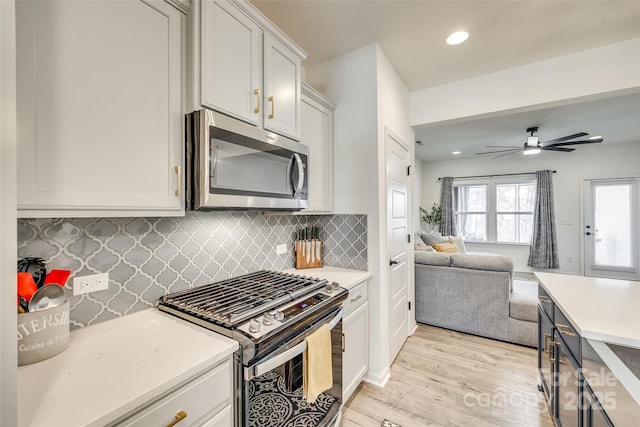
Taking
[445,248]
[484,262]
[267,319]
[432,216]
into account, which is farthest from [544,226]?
[267,319]

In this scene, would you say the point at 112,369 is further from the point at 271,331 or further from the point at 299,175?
the point at 299,175

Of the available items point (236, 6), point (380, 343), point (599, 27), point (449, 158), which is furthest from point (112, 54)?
point (449, 158)

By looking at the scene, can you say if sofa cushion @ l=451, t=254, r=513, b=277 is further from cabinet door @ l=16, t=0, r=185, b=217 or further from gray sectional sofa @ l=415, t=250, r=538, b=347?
cabinet door @ l=16, t=0, r=185, b=217

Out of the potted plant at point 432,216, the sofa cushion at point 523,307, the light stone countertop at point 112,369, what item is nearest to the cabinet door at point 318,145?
the light stone countertop at point 112,369

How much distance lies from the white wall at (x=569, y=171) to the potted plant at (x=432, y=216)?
1031 millimetres

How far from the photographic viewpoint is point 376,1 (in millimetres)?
1739

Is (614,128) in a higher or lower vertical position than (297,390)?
higher

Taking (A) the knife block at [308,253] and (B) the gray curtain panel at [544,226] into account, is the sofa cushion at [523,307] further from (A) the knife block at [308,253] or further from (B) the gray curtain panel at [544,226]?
(B) the gray curtain panel at [544,226]

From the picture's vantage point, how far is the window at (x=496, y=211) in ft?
19.9

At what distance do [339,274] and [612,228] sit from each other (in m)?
6.36

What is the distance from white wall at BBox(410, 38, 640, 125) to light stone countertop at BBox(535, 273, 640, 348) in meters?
1.56

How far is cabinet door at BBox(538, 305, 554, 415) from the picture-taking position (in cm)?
171

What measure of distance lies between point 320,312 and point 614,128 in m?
5.65

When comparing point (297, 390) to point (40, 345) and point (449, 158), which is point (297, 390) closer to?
point (40, 345)
